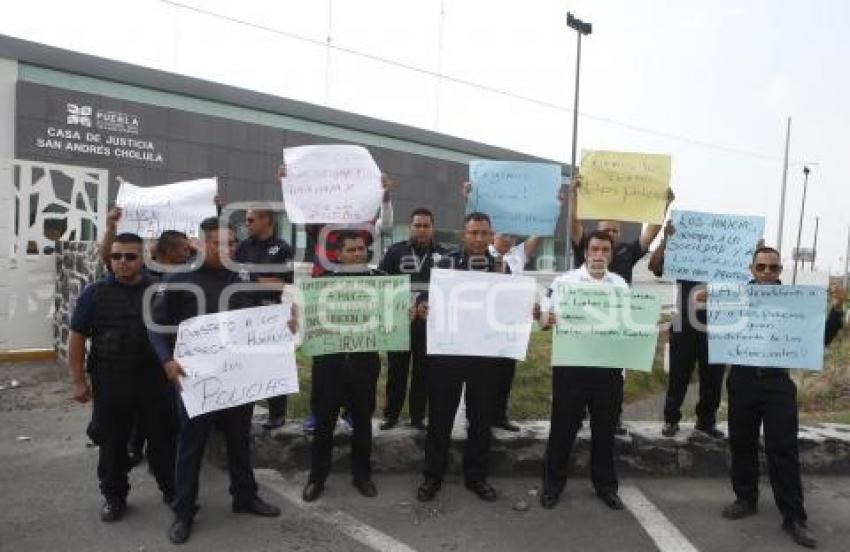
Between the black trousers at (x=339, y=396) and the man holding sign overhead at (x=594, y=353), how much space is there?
1249 mm

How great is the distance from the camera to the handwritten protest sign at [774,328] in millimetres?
4293

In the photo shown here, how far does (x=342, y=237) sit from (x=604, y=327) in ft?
6.18

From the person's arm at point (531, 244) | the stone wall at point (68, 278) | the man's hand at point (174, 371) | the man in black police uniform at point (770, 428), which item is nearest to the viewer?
the man's hand at point (174, 371)

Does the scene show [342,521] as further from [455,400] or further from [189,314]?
[189,314]

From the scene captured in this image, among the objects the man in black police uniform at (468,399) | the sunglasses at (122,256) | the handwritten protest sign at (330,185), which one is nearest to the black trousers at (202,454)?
the sunglasses at (122,256)

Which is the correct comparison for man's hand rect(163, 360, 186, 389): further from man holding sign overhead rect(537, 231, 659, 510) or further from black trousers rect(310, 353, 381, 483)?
man holding sign overhead rect(537, 231, 659, 510)

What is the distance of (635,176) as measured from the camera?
17.2 ft

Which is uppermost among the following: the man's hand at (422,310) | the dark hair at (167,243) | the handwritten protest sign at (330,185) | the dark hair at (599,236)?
the handwritten protest sign at (330,185)

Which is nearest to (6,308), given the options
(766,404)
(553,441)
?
(553,441)

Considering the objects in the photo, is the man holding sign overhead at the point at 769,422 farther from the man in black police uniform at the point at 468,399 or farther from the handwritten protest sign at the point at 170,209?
the handwritten protest sign at the point at 170,209

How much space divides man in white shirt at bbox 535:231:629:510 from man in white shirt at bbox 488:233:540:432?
1.90 feet

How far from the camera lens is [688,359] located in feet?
17.4

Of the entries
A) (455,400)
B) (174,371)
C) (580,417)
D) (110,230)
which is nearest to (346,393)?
(455,400)

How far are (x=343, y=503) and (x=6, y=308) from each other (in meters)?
6.91
